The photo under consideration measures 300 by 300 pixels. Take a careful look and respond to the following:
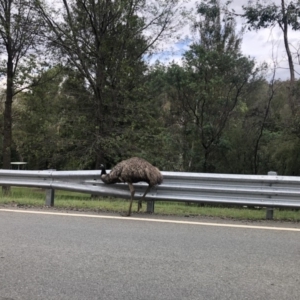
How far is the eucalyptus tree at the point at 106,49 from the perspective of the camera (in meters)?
17.1

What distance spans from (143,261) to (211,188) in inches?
115

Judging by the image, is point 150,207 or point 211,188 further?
point 150,207

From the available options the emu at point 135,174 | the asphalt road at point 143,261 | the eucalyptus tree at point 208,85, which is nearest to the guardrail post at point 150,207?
the emu at point 135,174

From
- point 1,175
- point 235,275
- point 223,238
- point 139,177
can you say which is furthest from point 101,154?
point 235,275

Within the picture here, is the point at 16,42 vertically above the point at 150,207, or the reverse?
the point at 16,42

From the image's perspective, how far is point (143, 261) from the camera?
15.4 feet

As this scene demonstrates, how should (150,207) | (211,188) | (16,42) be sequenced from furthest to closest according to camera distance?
(16,42) → (150,207) → (211,188)

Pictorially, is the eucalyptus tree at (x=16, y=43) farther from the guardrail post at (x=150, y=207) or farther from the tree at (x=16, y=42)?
the guardrail post at (x=150, y=207)

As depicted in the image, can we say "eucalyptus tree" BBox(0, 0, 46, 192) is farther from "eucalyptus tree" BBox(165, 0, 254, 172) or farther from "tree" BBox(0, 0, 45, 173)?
"eucalyptus tree" BBox(165, 0, 254, 172)

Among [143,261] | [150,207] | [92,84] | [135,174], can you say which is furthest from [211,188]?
[92,84]

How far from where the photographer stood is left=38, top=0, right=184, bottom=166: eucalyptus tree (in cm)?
1711

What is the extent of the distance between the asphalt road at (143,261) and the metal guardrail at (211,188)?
88 cm

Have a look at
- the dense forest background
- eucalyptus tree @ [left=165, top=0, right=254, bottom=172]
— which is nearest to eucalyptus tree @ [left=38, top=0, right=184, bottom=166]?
the dense forest background

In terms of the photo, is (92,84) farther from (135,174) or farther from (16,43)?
(135,174)
